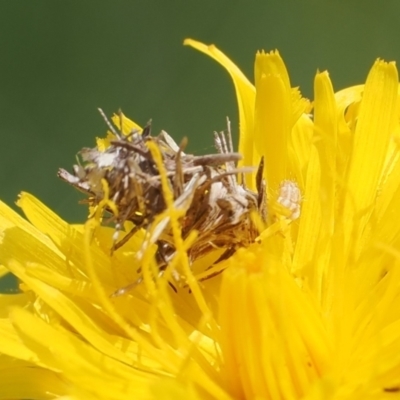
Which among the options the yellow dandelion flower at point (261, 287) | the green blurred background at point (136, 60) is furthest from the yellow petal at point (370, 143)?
the green blurred background at point (136, 60)

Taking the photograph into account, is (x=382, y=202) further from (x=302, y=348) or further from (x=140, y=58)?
(x=140, y=58)

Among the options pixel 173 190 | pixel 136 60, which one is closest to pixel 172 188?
pixel 173 190

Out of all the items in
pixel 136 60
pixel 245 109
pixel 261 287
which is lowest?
pixel 261 287

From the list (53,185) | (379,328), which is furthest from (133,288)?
(53,185)

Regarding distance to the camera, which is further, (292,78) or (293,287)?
(292,78)

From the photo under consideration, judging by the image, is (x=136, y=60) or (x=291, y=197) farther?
(x=136, y=60)

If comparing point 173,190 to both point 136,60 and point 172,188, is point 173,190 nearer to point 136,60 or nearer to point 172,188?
point 172,188

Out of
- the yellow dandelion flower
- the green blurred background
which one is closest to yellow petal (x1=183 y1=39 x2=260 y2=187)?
the yellow dandelion flower

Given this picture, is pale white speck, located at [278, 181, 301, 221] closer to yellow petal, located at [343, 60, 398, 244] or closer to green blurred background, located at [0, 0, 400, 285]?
yellow petal, located at [343, 60, 398, 244]
